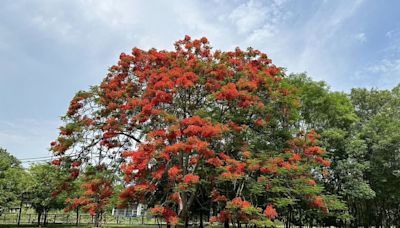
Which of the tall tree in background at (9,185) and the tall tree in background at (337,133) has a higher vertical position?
the tall tree in background at (337,133)

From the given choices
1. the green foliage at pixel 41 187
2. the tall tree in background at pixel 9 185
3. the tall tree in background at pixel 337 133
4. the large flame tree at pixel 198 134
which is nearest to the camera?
the large flame tree at pixel 198 134

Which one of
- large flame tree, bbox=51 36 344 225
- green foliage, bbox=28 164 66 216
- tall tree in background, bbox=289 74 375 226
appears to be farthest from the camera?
green foliage, bbox=28 164 66 216

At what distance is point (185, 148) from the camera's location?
33.0 feet

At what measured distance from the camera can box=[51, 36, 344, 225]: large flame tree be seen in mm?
10367

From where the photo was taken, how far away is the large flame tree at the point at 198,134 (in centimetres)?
1037

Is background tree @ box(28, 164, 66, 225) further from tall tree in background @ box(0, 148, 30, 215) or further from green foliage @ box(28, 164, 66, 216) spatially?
tall tree in background @ box(0, 148, 30, 215)

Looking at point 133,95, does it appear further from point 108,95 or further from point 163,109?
point 163,109

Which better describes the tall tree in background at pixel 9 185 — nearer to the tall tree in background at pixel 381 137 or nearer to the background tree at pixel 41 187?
the background tree at pixel 41 187

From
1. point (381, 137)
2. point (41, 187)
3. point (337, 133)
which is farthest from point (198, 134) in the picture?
point (41, 187)

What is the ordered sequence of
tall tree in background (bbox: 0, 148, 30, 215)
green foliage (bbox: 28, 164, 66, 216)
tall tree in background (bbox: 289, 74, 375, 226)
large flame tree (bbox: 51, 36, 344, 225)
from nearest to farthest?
1. large flame tree (bbox: 51, 36, 344, 225)
2. tall tree in background (bbox: 0, 148, 30, 215)
3. tall tree in background (bbox: 289, 74, 375, 226)
4. green foliage (bbox: 28, 164, 66, 216)

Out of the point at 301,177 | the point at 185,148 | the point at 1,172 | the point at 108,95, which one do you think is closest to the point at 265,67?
the point at 301,177

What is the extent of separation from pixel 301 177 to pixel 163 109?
621 cm

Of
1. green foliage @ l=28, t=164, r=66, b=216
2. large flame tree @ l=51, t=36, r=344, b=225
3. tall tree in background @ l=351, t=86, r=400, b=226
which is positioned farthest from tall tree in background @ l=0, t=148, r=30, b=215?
tall tree in background @ l=351, t=86, r=400, b=226

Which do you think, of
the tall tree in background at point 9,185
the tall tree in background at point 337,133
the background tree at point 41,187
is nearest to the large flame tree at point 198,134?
the tall tree in background at point 337,133
